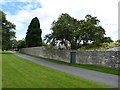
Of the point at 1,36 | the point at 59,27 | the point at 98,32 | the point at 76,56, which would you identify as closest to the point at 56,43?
the point at 59,27

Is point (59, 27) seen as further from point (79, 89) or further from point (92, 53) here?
point (79, 89)

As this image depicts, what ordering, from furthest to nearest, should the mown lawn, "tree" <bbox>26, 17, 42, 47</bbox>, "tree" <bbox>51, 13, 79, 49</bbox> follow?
"tree" <bbox>26, 17, 42, 47</bbox>, "tree" <bbox>51, 13, 79, 49</bbox>, the mown lawn

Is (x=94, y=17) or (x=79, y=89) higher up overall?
(x=94, y=17)

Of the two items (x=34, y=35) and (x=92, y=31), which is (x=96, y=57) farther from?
(x=34, y=35)

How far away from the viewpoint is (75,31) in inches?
816

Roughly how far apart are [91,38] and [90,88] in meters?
13.2

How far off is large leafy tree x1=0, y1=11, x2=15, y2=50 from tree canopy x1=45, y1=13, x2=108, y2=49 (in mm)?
23163

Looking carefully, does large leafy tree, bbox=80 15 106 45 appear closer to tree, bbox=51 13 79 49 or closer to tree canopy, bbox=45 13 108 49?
tree canopy, bbox=45 13 108 49

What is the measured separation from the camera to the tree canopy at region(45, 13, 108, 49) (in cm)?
1844

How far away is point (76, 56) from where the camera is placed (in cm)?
1822

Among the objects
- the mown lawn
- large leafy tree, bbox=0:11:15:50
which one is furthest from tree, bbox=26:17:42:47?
the mown lawn

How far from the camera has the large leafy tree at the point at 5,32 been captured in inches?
1563

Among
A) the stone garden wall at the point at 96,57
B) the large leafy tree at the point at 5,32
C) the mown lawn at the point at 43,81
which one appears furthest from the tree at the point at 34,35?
the mown lawn at the point at 43,81

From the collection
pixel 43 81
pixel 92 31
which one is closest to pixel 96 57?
pixel 92 31
